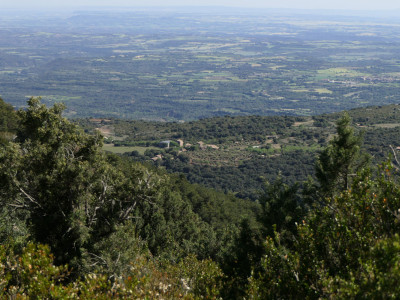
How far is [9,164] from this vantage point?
13.0m

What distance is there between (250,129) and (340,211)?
9464cm

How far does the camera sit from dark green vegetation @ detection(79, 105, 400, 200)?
74938 mm

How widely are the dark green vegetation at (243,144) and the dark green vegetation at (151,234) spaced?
1986 inches

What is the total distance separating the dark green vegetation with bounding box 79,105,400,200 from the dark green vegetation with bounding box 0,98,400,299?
165 ft

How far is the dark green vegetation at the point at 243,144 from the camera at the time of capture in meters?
74.9

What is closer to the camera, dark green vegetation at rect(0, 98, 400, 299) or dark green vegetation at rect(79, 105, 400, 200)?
dark green vegetation at rect(0, 98, 400, 299)

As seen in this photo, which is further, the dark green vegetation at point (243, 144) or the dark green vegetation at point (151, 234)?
the dark green vegetation at point (243, 144)

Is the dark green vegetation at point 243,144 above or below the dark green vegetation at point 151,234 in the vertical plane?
below

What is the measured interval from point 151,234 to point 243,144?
72.8 meters

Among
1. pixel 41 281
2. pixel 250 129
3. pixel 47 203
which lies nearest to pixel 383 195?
pixel 41 281

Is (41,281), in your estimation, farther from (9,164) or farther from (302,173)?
(302,173)

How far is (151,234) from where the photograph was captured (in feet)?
77.8

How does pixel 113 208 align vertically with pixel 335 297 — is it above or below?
below

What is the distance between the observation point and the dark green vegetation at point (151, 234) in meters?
8.34
